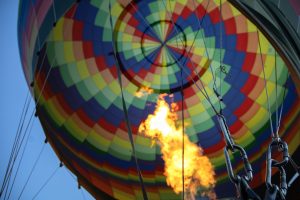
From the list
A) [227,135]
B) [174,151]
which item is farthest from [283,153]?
[174,151]

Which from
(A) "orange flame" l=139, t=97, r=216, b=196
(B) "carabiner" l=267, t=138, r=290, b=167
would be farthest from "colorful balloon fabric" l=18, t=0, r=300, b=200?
(B) "carabiner" l=267, t=138, r=290, b=167

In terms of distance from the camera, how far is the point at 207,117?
8.12 m

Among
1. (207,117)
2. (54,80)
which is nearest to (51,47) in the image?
(54,80)

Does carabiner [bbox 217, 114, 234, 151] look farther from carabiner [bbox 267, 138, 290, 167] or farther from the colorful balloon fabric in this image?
the colorful balloon fabric

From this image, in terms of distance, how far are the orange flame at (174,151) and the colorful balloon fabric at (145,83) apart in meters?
0.14

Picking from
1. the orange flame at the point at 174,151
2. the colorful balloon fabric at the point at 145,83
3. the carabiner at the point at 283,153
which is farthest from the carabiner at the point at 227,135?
the orange flame at the point at 174,151

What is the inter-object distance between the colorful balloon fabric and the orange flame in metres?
0.14

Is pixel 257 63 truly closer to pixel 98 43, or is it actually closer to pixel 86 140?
pixel 98 43

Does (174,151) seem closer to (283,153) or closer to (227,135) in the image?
(227,135)

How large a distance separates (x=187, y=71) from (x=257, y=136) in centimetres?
184

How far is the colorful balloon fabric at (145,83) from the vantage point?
25.1ft

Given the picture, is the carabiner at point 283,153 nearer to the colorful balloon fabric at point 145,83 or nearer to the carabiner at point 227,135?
the carabiner at point 227,135

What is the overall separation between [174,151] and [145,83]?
1496 mm

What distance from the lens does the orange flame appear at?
7.97m
